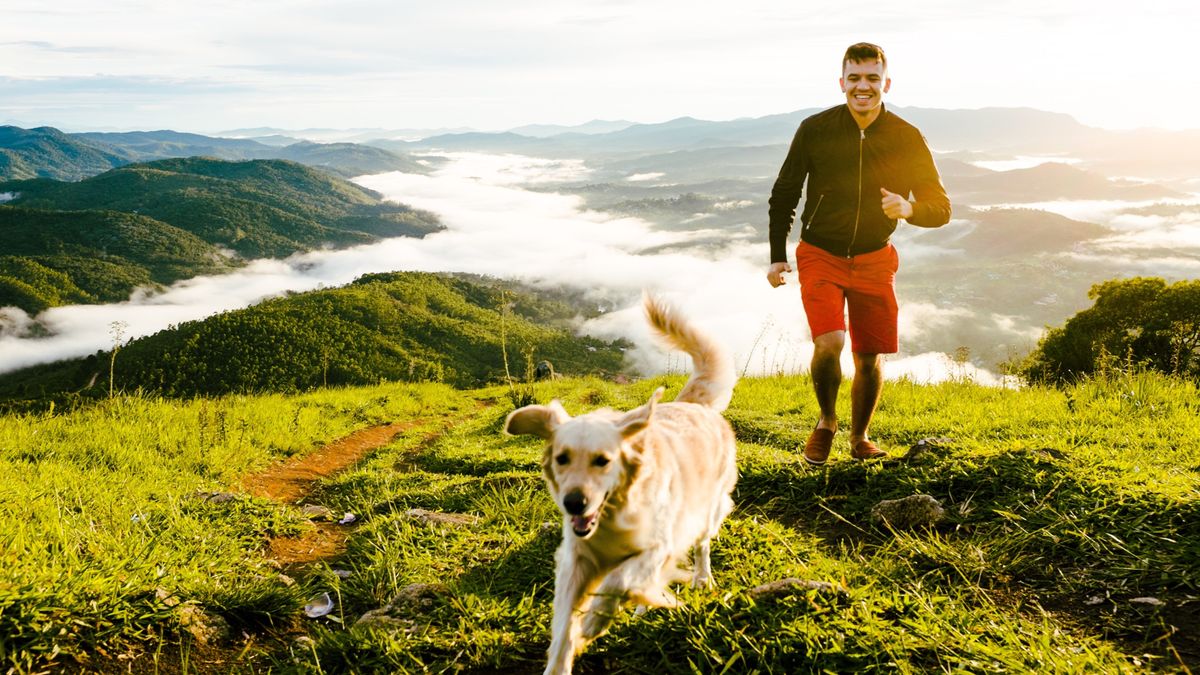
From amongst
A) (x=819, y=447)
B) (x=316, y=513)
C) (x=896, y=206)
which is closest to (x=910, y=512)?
Answer: (x=819, y=447)

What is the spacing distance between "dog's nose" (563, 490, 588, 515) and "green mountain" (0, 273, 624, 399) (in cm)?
4751

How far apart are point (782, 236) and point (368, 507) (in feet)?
14.0

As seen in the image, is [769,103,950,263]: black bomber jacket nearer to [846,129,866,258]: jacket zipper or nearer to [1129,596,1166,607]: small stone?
[846,129,866,258]: jacket zipper

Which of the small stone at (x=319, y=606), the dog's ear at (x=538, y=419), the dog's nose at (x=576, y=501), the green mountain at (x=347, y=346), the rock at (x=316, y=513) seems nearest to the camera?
the dog's nose at (x=576, y=501)

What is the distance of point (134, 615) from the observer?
10.8ft

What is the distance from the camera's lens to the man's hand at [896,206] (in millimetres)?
5230

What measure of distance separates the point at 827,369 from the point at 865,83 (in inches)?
90.3

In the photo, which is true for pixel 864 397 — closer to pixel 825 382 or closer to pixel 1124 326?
pixel 825 382

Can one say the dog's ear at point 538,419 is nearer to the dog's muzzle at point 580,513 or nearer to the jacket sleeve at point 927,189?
the dog's muzzle at point 580,513

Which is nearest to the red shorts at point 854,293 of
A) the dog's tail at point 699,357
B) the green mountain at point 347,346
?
the dog's tail at point 699,357

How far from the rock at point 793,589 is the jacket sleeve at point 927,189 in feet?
10.8

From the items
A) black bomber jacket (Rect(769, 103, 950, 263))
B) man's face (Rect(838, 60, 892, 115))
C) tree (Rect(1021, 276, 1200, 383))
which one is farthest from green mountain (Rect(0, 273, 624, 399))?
man's face (Rect(838, 60, 892, 115))

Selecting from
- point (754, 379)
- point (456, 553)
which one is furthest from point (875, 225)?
point (754, 379)

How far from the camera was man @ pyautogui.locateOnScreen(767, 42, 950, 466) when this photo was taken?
18.1 ft
